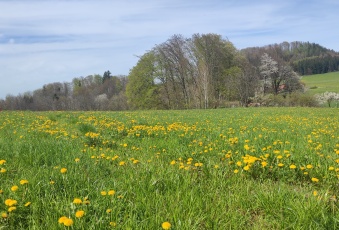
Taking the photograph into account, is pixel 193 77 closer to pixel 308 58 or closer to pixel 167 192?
pixel 167 192

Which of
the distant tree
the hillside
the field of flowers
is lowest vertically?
the field of flowers

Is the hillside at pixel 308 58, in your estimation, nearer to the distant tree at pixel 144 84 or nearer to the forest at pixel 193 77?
the forest at pixel 193 77

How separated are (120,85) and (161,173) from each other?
8780 centimetres

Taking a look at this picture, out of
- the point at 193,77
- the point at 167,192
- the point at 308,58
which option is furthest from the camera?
the point at 308,58

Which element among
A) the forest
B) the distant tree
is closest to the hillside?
the forest

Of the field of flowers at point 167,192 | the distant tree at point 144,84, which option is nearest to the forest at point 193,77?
the distant tree at point 144,84

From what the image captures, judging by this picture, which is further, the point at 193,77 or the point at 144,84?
the point at 144,84

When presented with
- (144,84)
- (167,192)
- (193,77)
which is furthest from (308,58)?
(167,192)

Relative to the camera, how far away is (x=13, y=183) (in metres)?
3.10

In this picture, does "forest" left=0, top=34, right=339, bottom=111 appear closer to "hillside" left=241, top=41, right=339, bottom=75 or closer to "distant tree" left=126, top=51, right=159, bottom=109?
"distant tree" left=126, top=51, right=159, bottom=109

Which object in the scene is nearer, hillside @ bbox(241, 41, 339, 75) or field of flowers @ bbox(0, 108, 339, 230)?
field of flowers @ bbox(0, 108, 339, 230)

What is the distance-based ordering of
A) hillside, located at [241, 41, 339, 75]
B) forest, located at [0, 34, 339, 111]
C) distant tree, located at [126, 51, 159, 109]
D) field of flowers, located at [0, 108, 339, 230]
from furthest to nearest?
hillside, located at [241, 41, 339, 75] < distant tree, located at [126, 51, 159, 109] < forest, located at [0, 34, 339, 111] < field of flowers, located at [0, 108, 339, 230]

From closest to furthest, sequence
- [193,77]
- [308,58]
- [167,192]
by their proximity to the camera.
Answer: [167,192] → [193,77] → [308,58]

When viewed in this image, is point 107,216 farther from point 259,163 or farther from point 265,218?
point 259,163
